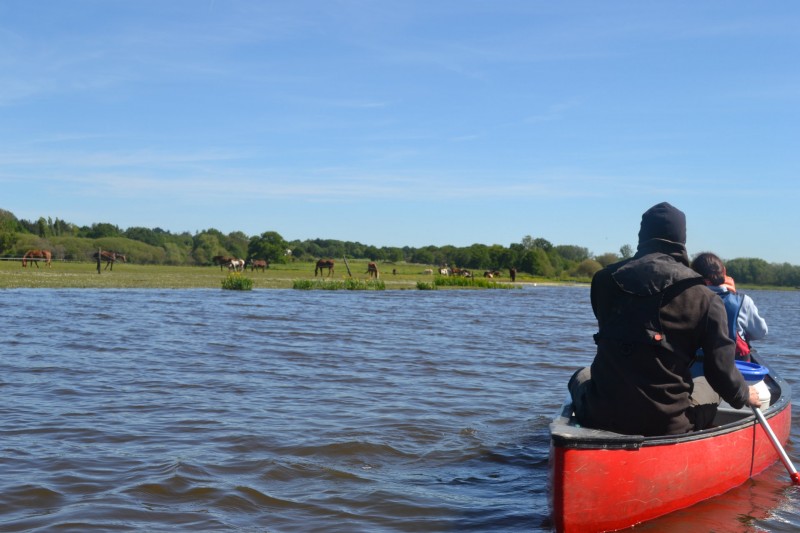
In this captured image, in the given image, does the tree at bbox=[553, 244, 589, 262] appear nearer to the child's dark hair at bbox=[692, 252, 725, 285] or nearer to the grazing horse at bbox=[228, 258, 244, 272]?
the grazing horse at bbox=[228, 258, 244, 272]

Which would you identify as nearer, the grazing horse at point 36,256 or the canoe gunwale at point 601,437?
the canoe gunwale at point 601,437

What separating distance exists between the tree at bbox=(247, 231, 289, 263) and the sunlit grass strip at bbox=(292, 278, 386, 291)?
44.9m

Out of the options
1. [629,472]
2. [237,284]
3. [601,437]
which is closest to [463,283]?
[237,284]

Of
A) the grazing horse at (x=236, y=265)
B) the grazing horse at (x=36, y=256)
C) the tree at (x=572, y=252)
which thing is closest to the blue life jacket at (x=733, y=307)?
the grazing horse at (x=36, y=256)

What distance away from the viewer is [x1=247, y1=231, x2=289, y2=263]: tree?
86613 millimetres

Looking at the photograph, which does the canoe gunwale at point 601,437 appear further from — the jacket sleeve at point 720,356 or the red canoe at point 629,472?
the jacket sleeve at point 720,356

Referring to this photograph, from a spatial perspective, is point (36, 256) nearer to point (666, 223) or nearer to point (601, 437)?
point (601, 437)

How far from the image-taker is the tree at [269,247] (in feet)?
284

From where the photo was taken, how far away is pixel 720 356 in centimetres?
503

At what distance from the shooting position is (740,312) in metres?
6.52

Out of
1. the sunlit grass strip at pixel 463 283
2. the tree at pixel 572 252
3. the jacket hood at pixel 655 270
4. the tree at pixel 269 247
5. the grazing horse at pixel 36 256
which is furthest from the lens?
the tree at pixel 572 252

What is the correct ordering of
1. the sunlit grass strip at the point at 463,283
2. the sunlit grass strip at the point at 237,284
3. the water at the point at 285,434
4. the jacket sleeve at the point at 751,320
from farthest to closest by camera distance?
the sunlit grass strip at the point at 463,283 < the sunlit grass strip at the point at 237,284 < the jacket sleeve at the point at 751,320 < the water at the point at 285,434

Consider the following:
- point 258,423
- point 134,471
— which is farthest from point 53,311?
point 134,471

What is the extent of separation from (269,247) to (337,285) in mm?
46807
